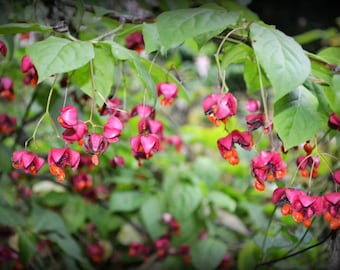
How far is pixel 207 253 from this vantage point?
2.05 metres

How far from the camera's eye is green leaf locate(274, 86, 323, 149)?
0.97 metres

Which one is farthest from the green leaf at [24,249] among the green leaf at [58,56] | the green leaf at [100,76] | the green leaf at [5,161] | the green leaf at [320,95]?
the green leaf at [320,95]

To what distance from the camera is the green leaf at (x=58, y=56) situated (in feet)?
2.84


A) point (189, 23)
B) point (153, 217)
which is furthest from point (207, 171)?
point (189, 23)

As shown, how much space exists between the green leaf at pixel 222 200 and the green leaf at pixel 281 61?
1.29 meters

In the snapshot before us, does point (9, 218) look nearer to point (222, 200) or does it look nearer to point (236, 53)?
point (222, 200)

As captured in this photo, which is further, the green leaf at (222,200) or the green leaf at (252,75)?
the green leaf at (222,200)

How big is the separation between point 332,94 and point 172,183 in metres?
1.29

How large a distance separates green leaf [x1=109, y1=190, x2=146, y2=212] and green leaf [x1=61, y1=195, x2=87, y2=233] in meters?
0.21

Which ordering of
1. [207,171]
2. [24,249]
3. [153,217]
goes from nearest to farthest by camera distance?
[24,249] < [153,217] < [207,171]

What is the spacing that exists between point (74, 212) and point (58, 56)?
1587 millimetres

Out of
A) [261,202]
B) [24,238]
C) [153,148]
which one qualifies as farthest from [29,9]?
[261,202]

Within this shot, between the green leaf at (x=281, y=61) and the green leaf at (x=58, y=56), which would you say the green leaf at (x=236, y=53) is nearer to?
the green leaf at (x=281, y=61)

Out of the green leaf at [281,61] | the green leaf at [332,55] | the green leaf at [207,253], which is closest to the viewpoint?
the green leaf at [281,61]
